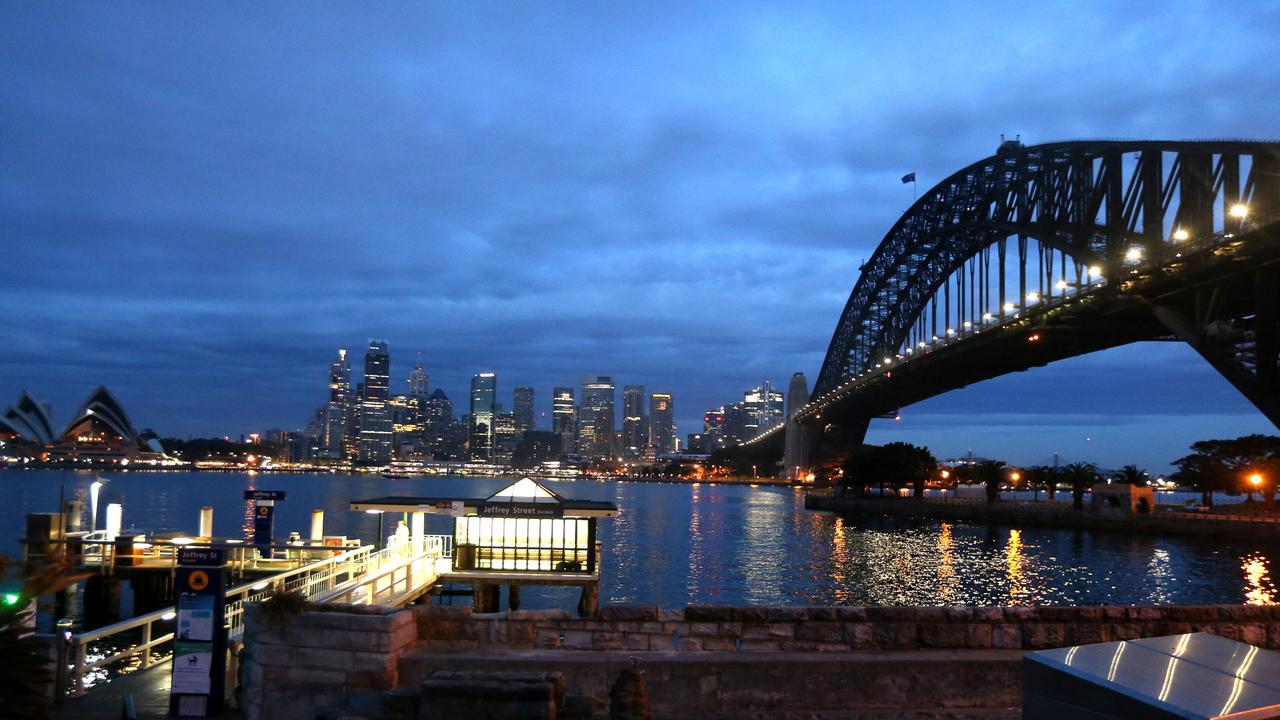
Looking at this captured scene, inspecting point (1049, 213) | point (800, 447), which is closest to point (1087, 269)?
point (1049, 213)

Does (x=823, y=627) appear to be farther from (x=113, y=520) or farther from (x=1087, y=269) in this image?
(x=1087, y=269)

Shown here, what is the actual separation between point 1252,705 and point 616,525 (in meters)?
93.5

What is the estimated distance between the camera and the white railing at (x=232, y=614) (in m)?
14.2

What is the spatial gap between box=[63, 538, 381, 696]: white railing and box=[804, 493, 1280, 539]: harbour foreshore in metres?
75.7

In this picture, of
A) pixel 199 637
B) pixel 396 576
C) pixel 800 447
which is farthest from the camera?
pixel 800 447

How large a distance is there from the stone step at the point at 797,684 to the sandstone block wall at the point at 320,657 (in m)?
0.92

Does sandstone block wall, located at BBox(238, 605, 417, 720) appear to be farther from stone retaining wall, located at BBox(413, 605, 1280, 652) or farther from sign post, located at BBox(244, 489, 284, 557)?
sign post, located at BBox(244, 489, 284, 557)

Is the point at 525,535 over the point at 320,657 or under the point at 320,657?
under

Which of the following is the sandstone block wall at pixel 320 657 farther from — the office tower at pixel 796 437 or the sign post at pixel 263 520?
the office tower at pixel 796 437

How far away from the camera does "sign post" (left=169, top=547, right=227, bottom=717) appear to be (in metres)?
12.0

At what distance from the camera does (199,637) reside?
1231 cm

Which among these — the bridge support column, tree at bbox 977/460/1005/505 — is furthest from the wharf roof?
the bridge support column

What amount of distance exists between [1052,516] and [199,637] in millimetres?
102537

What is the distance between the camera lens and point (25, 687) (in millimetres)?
7984
